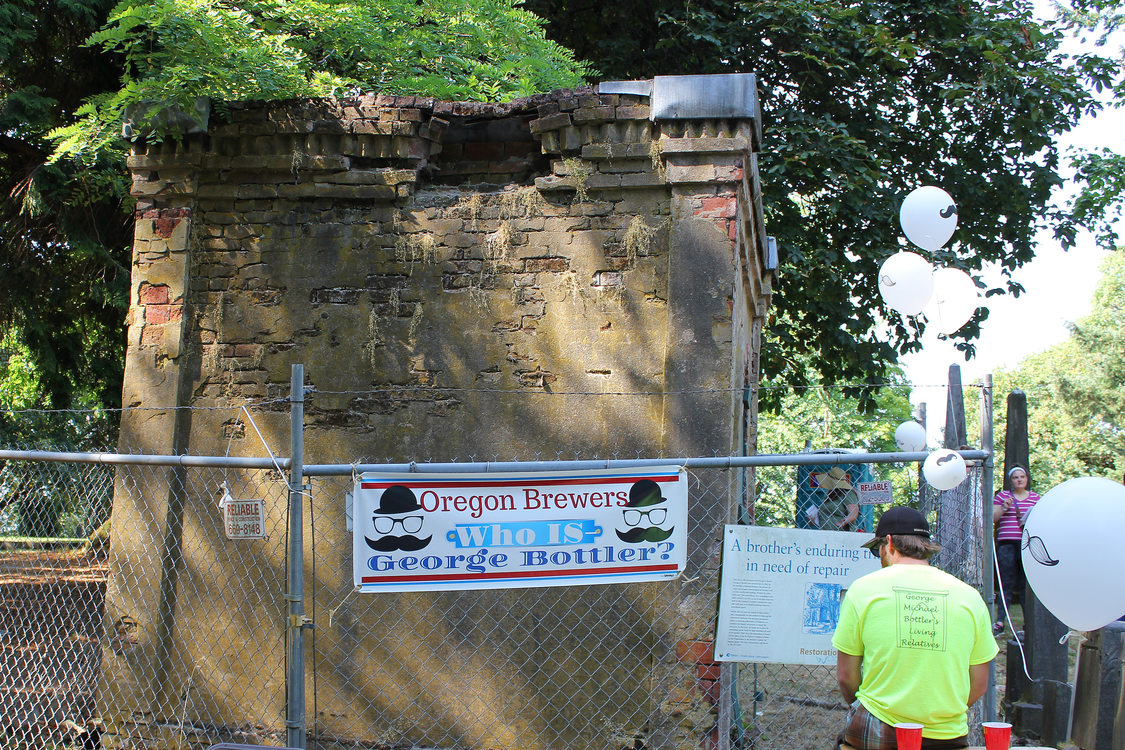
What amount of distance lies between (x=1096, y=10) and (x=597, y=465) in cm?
1561

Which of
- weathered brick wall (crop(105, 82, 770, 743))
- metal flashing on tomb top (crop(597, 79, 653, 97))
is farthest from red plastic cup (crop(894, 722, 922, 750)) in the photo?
metal flashing on tomb top (crop(597, 79, 653, 97))

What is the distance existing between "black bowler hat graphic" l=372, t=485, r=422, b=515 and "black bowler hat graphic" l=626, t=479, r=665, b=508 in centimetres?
91

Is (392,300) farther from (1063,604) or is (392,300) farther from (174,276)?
(1063,604)

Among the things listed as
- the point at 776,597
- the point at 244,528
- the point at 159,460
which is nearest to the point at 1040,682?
the point at 776,597

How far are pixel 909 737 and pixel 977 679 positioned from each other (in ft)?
1.54

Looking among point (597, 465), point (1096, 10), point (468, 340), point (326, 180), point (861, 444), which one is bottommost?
point (861, 444)

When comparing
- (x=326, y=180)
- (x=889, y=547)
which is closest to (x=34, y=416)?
(x=326, y=180)

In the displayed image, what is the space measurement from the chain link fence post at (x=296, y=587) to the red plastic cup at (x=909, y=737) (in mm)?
2192

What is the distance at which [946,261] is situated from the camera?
34.8 ft

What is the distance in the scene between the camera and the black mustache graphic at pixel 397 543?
11.9 ft

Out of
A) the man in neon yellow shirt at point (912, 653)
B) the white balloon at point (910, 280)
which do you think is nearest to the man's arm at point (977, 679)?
the man in neon yellow shirt at point (912, 653)

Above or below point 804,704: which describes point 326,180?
above

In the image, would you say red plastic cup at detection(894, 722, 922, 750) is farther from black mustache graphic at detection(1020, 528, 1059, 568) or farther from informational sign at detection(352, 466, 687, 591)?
black mustache graphic at detection(1020, 528, 1059, 568)

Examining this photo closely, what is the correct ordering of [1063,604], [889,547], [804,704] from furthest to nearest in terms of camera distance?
[804,704] < [1063,604] < [889,547]
